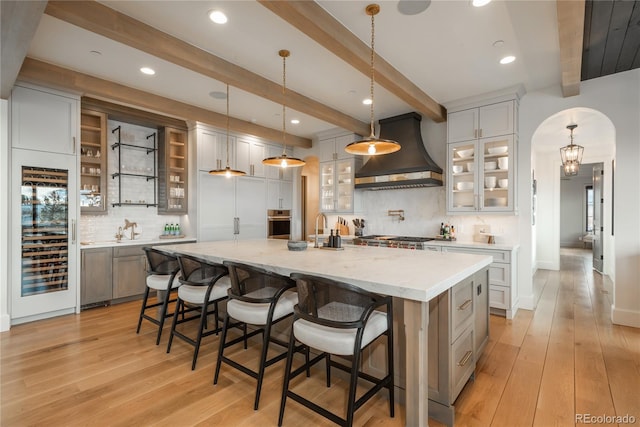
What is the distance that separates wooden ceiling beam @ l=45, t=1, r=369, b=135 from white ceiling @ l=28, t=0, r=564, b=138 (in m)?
0.07

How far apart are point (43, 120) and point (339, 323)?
14.0 ft

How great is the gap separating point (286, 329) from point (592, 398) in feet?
7.42

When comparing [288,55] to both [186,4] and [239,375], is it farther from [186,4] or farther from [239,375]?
[239,375]

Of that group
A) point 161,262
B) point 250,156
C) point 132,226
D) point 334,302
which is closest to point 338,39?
point 334,302

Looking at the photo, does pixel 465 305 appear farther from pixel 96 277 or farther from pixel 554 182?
pixel 554 182

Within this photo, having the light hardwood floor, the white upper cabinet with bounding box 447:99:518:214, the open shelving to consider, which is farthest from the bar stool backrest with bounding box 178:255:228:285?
the white upper cabinet with bounding box 447:99:518:214

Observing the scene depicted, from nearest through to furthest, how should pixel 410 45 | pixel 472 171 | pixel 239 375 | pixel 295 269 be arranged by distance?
pixel 295 269 → pixel 239 375 → pixel 410 45 → pixel 472 171

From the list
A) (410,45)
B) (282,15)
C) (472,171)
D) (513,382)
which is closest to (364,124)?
(472,171)

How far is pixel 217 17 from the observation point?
8.18 ft

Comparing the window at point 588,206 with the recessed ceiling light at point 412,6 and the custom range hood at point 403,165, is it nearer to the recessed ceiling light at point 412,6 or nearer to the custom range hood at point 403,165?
the custom range hood at point 403,165

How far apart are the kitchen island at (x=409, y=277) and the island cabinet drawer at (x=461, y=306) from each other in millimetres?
93

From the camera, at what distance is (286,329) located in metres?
2.75

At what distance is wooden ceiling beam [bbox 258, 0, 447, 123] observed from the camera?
7.05 ft

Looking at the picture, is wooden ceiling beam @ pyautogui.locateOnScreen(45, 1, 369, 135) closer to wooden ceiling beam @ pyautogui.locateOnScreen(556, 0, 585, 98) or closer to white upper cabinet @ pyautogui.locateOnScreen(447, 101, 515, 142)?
white upper cabinet @ pyautogui.locateOnScreen(447, 101, 515, 142)
